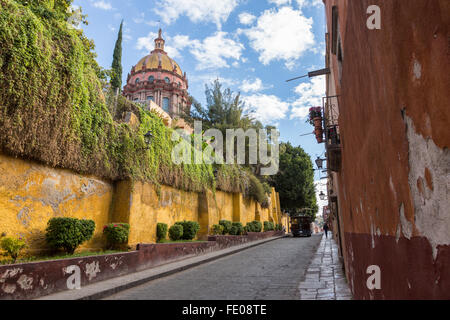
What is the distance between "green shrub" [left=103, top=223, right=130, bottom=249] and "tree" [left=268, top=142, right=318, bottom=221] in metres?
32.7

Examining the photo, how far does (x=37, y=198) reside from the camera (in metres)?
7.27

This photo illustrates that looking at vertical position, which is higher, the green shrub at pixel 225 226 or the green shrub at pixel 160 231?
the green shrub at pixel 160 231

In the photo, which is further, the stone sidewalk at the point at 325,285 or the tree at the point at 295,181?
the tree at the point at 295,181

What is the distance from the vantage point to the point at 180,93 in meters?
48.8

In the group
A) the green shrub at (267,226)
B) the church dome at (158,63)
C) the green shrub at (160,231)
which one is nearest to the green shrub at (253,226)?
the green shrub at (267,226)

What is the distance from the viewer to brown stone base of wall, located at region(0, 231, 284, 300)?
5137 mm

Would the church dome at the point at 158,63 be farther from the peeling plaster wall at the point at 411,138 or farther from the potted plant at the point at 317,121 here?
the peeling plaster wall at the point at 411,138

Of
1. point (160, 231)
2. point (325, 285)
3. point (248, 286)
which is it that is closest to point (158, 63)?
point (160, 231)

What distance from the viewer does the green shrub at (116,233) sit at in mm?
8992

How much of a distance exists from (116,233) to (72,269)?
261cm

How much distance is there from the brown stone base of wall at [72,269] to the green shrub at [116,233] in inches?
24.2

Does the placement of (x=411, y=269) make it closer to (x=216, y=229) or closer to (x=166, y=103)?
(x=216, y=229)

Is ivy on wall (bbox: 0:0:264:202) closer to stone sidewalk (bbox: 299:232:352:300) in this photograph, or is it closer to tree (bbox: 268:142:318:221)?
stone sidewalk (bbox: 299:232:352:300)
